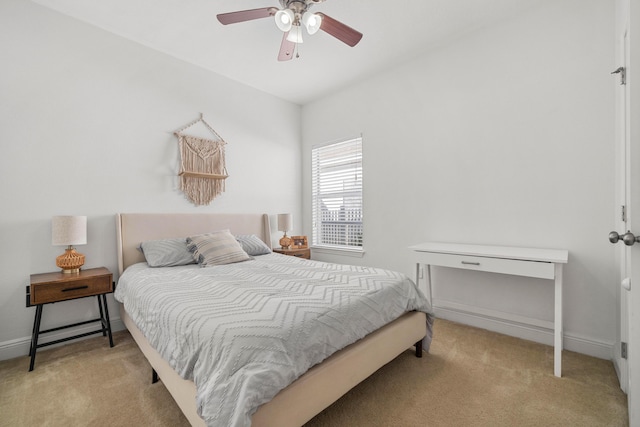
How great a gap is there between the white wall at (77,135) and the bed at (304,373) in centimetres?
15

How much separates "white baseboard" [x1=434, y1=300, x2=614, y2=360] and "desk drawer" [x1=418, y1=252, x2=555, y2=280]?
0.69 metres

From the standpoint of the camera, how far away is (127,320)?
2.39m

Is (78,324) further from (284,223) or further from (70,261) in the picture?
(284,223)

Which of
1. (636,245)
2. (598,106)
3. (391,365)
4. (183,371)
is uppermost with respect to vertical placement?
(598,106)

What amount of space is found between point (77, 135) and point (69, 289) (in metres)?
1.30

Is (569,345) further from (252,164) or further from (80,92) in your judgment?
(80,92)

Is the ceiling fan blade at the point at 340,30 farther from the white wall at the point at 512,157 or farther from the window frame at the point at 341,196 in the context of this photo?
the window frame at the point at 341,196

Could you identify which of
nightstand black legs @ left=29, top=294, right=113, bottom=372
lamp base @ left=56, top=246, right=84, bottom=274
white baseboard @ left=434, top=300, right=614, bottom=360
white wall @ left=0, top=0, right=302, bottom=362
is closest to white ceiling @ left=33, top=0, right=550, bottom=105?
white wall @ left=0, top=0, right=302, bottom=362

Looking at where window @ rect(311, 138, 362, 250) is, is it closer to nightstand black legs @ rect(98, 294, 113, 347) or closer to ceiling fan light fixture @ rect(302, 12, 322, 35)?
ceiling fan light fixture @ rect(302, 12, 322, 35)

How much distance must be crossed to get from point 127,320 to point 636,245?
314 cm

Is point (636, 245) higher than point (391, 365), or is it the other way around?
point (636, 245)

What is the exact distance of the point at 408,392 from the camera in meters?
1.71

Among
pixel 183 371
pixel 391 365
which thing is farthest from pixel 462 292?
pixel 183 371

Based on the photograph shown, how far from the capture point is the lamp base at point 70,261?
2270 mm
